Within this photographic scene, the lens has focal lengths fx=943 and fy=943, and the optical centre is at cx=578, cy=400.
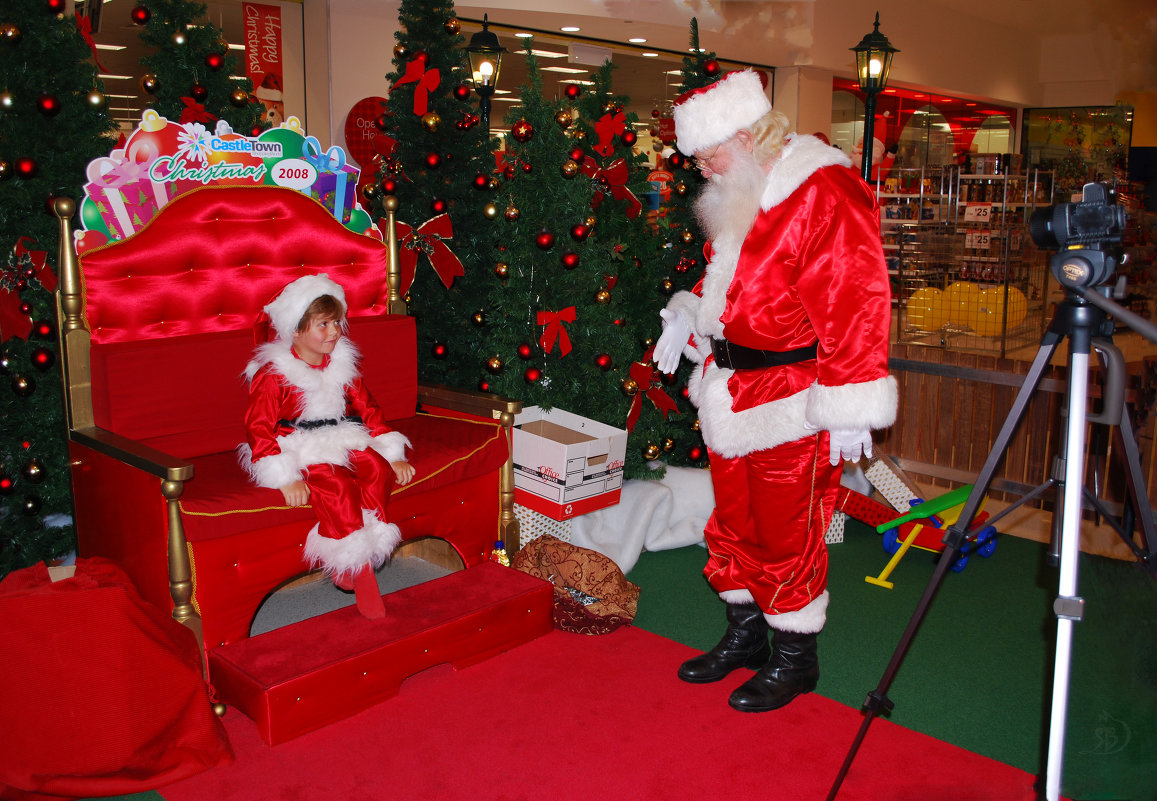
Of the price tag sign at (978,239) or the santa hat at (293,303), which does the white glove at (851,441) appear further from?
the price tag sign at (978,239)

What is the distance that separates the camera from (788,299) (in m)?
2.77

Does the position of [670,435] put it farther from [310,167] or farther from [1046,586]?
[310,167]

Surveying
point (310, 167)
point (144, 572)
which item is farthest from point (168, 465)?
point (310, 167)

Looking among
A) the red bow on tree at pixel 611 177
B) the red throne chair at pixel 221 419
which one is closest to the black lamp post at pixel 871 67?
the red bow on tree at pixel 611 177

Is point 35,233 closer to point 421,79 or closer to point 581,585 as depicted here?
point 421,79

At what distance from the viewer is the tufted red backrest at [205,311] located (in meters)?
3.45

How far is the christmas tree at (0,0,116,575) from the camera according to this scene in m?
3.61

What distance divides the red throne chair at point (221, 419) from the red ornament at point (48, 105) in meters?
0.53

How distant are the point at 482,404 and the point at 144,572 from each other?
4.80 ft

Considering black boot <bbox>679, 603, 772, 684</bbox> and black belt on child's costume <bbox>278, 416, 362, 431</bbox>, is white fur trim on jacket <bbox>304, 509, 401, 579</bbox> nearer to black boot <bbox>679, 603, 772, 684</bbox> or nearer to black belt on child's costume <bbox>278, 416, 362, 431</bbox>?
black belt on child's costume <bbox>278, 416, 362, 431</bbox>

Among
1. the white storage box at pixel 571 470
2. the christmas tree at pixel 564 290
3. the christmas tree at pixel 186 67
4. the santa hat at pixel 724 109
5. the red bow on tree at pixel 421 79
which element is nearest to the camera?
the santa hat at pixel 724 109

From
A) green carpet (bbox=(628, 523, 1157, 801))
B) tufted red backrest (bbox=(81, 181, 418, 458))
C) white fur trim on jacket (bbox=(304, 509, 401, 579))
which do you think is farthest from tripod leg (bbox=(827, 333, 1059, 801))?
tufted red backrest (bbox=(81, 181, 418, 458))

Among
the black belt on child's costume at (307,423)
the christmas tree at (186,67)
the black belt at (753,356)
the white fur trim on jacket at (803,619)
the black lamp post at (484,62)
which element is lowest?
the white fur trim on jacket at (803,619)

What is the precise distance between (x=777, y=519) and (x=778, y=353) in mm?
508
